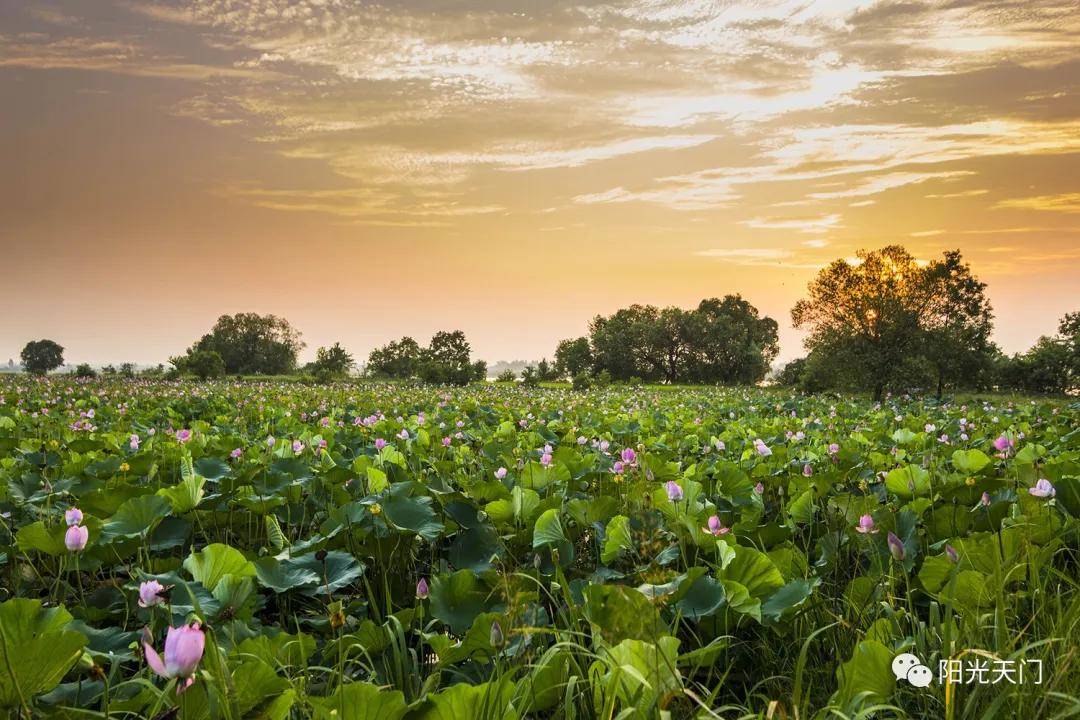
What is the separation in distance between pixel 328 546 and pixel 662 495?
1.52 meters

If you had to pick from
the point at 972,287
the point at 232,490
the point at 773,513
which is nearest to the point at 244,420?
the point at 232,490

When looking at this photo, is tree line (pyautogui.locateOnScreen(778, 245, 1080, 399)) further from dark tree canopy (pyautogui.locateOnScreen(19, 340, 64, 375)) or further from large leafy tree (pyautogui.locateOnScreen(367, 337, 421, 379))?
dark tree canopy (pyautogui.locateOnScreen(19, 340, 64, 375))

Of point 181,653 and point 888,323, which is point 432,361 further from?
point 181,653

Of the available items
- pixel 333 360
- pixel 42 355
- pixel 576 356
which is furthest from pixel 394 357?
pixel 42 355

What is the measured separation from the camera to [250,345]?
7662 cm

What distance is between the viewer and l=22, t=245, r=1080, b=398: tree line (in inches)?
1010

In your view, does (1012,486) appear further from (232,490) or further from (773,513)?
(232,490)

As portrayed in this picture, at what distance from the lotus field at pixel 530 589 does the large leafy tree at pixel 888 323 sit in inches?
902

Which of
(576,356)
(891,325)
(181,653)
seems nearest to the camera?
(181,653)

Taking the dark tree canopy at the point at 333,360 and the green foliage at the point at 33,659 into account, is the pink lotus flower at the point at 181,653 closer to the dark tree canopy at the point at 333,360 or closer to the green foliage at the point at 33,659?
the green foliage at the point at 33,659

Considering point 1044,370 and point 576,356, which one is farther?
point 576,356

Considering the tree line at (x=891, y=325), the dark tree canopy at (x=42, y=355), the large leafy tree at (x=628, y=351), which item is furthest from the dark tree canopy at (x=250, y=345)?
the tree line at (x=891, y=325)

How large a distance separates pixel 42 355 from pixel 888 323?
8375 centimetres

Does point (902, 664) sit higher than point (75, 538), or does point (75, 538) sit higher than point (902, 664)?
point (75, 538)
